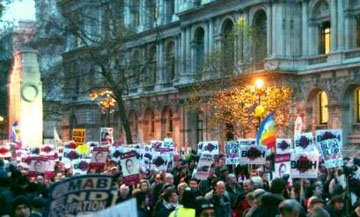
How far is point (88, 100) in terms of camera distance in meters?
70.9

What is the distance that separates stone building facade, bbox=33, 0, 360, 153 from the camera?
4091cm

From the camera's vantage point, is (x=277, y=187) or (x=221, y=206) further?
(x=221, y=206)

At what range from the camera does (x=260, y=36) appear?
148ft

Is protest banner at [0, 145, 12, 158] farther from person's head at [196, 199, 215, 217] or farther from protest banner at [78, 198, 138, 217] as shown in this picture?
protest banner at [78, 198, 138, 217]

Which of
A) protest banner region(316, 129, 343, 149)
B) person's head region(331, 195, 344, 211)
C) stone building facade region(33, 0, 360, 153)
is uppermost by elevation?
stone building facade region(33, 0, 360, 153)

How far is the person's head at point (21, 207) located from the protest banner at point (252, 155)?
998 centimetres

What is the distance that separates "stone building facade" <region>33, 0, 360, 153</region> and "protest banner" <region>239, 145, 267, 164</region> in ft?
70.2

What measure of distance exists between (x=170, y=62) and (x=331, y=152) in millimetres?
43484

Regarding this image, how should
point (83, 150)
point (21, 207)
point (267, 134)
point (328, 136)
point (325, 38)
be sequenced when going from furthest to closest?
point (325, 38)
point (83, 150)
point (267, 134)
point (328, 136)
point (21, 207)

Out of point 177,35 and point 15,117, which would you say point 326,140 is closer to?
point 15,117

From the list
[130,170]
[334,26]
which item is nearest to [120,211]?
[130,170]

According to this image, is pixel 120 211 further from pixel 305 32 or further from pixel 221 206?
pixel 305 32

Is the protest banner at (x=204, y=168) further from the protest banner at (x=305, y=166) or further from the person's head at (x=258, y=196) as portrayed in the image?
the person's head at (x=258, y=196)

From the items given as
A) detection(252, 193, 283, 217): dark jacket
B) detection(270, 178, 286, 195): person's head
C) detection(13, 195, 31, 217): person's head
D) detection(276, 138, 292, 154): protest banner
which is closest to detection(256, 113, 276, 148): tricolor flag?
detection(276, 138, 292, 154): protest banner
